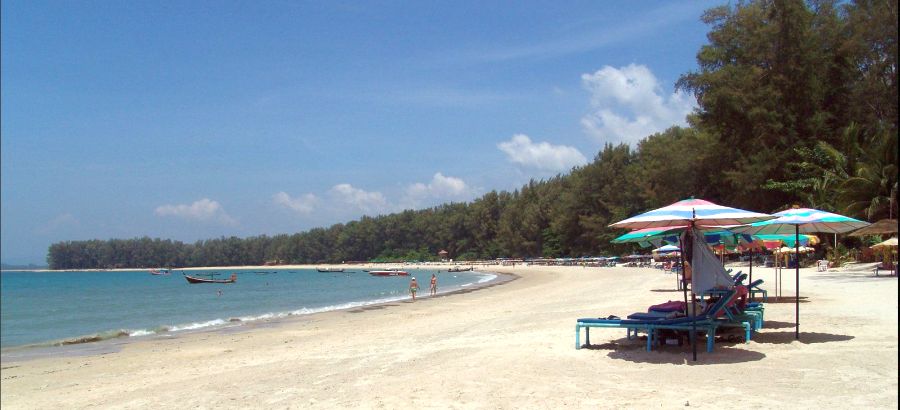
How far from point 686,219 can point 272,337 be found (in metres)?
11.4

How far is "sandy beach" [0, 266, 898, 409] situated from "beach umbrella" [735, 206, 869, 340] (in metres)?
1.57

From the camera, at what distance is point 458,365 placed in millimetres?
9039

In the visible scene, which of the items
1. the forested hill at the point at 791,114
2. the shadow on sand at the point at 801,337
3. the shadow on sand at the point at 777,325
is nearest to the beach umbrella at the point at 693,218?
the shadow on sand at the point at 801,337

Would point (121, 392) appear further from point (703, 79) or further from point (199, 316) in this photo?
point (703, 79)

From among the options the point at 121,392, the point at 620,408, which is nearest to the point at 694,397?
the point at 620,408

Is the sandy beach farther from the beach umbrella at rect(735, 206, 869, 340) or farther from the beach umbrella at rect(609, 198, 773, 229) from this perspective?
the beach umbrella at rect(609, 198, 773, 229)

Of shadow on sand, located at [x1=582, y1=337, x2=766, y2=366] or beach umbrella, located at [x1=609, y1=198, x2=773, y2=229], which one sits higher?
beach umbrella, located at [x1=609, y1=198, x2=773, y2=229]

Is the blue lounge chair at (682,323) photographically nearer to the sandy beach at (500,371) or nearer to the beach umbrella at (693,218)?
the sandy beach at (500,371)

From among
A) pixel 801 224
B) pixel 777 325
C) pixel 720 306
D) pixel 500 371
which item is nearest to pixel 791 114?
pixel 777 325

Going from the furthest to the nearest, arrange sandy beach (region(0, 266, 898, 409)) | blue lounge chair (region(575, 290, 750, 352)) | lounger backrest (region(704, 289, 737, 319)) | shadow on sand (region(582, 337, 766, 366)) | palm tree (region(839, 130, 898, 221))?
1. palm tree (region(839, 130, 898, 221))
2. lounger backrest (region(704, 289, 737, 319))
3. blue lounge chair (region(575, 290, 750, 352))
4. shadow on sand (region(582, 337, 766, 366))
5. sandy beach (region(0, 266, 898, 409))

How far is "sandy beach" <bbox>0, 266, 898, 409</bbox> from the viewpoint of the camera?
672cm

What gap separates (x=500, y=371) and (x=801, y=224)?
543cm

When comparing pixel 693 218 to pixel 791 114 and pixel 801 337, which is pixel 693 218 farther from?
pixel 791 114

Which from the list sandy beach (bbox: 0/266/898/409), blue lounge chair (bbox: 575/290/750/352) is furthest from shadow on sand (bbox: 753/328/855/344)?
blue lounge chair (bbox: 575/290/750/352)
